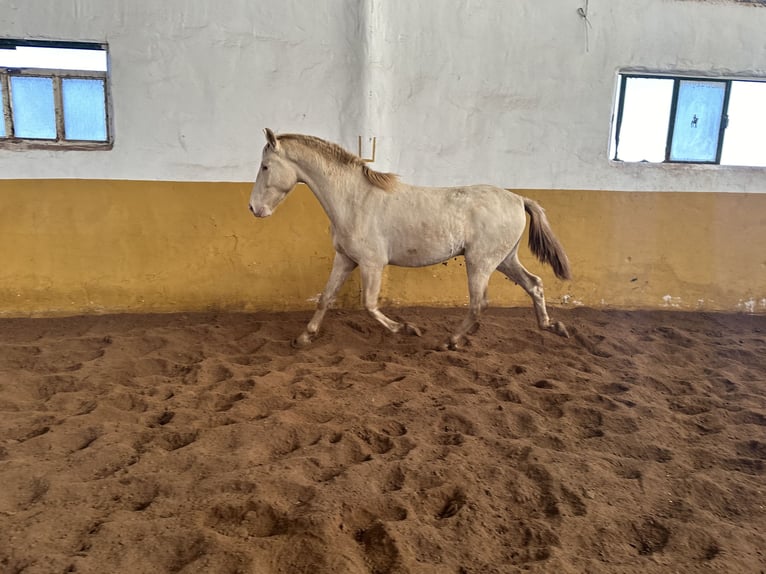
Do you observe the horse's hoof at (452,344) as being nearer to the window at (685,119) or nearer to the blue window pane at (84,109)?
the window at (685,119)

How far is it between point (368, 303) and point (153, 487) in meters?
2.13

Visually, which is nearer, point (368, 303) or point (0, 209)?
point (368, 303)

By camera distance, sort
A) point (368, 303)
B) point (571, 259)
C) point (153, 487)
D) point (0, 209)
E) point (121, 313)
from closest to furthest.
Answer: point (153, 487), point (368, 303), point (0, 209), point (121, 313), point (571, 259)

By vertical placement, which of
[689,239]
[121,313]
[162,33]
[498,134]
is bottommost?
[121,313]

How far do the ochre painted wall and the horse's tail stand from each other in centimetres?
103

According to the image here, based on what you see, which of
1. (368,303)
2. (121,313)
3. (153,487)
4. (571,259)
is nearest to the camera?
(153,487)

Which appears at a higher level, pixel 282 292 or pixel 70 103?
pixel 70 103

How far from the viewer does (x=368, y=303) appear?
4.03m

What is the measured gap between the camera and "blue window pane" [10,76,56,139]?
460cm

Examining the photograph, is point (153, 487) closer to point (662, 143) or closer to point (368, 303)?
point (368, 303)

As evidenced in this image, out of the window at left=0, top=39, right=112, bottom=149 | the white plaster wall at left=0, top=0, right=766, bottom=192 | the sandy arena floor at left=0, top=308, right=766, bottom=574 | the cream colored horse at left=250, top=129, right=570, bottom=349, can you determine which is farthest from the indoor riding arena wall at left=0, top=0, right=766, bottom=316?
the cream colored horse at left=250, top=129, right=570, bottom=349

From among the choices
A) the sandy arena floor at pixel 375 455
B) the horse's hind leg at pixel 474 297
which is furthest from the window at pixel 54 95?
the horse's hind leg at pixel 474 297

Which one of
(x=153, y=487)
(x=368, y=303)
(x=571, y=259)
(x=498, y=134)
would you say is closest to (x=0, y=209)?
(x=368, y=303)

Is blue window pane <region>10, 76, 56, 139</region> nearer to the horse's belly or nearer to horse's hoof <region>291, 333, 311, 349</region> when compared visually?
horse's hoof <region>291, 333, 311, 349</region>
